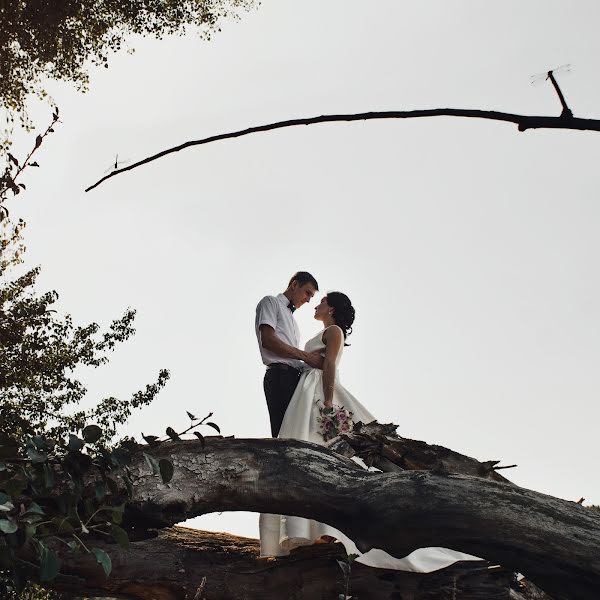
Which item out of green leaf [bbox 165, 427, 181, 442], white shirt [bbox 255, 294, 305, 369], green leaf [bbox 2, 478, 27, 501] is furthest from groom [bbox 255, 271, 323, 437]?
green leaf [bbox 2, 478, 27, 501]

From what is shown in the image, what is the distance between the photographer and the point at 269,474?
4121 mm

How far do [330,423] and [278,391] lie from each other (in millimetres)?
574

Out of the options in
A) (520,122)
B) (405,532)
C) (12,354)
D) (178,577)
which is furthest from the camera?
(12,354)

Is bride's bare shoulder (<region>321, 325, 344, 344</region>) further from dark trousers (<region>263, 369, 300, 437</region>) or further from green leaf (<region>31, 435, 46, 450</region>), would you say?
green leaf (<region>31, 435, 46, 450</region>)

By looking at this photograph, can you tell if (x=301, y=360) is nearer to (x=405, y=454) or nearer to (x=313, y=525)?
(x=313, y=525)

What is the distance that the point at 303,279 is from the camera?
7.25m

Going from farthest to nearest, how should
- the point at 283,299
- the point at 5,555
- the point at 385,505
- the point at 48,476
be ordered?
1. the point at 283,299
2. the point at 385,505
3. the point at 48,476
4. the point at 5,555

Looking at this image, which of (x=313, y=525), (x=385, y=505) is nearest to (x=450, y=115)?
(x=385, y=505)

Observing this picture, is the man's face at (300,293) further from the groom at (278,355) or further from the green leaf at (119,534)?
the green leaf at (119,534)

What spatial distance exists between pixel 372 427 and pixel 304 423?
1.68 meters

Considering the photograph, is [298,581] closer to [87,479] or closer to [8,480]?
[87,479]

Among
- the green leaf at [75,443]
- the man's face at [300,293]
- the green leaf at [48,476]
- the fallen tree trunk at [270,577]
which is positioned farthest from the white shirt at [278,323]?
the green leaf at [48,476]

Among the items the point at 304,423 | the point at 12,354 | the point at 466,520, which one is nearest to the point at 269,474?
the point at 466,520

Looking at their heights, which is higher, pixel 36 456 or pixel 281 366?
pixel 281 366
